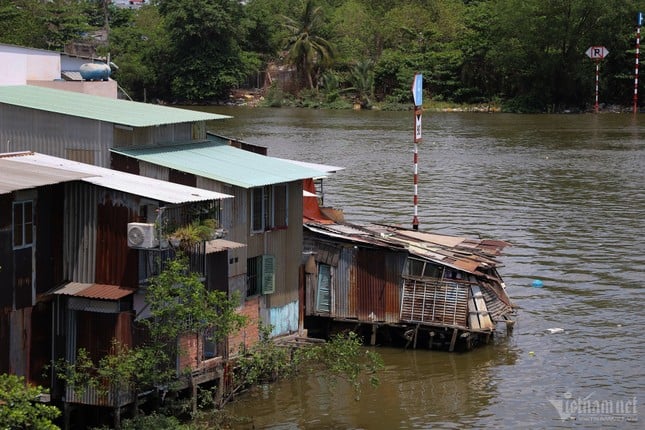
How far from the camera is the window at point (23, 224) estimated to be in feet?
50.9

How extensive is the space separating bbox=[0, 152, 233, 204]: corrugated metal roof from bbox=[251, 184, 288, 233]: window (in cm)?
139

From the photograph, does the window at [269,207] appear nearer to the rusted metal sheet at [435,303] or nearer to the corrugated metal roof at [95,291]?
the rusted metal sheet at [435,303]

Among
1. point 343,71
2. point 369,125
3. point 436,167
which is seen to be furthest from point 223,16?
point 436,167

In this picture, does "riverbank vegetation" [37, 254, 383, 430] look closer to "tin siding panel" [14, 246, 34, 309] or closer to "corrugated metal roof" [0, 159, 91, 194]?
"tin siding panel" [14, 246, 34, 309]

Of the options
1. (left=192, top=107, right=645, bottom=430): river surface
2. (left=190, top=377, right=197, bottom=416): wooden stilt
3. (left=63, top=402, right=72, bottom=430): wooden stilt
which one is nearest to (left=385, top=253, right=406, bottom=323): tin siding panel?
(left=192, top=107, right=645, bottom=430): river surface

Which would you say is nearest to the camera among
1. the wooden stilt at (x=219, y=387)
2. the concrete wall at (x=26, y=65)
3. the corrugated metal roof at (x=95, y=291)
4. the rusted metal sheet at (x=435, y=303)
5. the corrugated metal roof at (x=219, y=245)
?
the corrugated metal roof at (x=95, y=291)

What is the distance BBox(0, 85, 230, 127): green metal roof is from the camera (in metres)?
18.9

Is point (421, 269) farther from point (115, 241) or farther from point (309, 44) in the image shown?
point (309, 44)

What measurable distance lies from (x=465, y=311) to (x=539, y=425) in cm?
341

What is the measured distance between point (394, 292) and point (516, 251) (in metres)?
9.40

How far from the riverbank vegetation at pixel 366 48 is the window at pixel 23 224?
51720 mm

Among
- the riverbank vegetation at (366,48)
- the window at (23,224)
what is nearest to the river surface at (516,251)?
the window at (23,224)

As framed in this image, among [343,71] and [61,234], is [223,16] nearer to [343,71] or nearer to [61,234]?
[343,71]

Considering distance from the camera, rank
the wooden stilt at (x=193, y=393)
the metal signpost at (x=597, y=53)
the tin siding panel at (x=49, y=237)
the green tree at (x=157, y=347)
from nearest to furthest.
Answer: the green tree at (x=157, y=347) → the tin siding panel at (x=49, y=237) → the wooden stilt at (x=193, y=393) → the metal signpost at (x=597, y=53)
